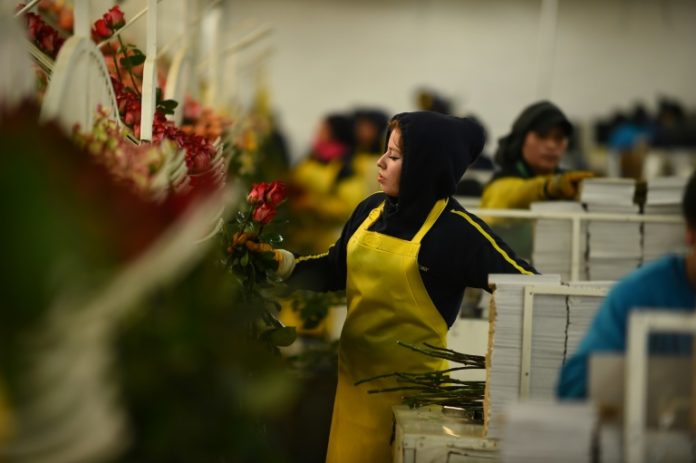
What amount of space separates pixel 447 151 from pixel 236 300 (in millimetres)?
735

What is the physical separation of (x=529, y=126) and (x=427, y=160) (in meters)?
1.66

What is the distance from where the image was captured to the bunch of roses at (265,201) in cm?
272

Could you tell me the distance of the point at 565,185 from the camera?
4.02 metres

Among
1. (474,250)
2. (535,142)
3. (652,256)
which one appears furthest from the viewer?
(535,142)

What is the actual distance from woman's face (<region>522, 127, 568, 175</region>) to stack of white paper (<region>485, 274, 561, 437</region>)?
79.5 inches

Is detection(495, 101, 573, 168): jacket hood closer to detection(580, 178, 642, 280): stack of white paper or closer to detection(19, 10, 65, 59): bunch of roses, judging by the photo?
detection(580, 178, 642, 280): stack of white paper

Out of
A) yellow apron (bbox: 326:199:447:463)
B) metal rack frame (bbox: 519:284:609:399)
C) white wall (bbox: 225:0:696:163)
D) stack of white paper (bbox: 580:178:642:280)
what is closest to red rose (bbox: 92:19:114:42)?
yellow apron (bbox: 326:199:447:463)

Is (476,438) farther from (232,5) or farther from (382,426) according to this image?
(232,5)

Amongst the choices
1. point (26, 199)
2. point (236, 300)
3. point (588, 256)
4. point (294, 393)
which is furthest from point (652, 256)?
point (26, 199)

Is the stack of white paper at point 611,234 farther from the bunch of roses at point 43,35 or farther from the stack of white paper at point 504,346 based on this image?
the bunch of roses at point 43,35

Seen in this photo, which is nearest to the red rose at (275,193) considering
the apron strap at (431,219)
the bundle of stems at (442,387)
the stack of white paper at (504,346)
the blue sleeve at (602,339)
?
the apron strap at (431,219)

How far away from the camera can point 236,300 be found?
2453mm

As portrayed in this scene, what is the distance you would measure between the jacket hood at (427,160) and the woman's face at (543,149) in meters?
1.50

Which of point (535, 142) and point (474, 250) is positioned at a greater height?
point (535, 142)
